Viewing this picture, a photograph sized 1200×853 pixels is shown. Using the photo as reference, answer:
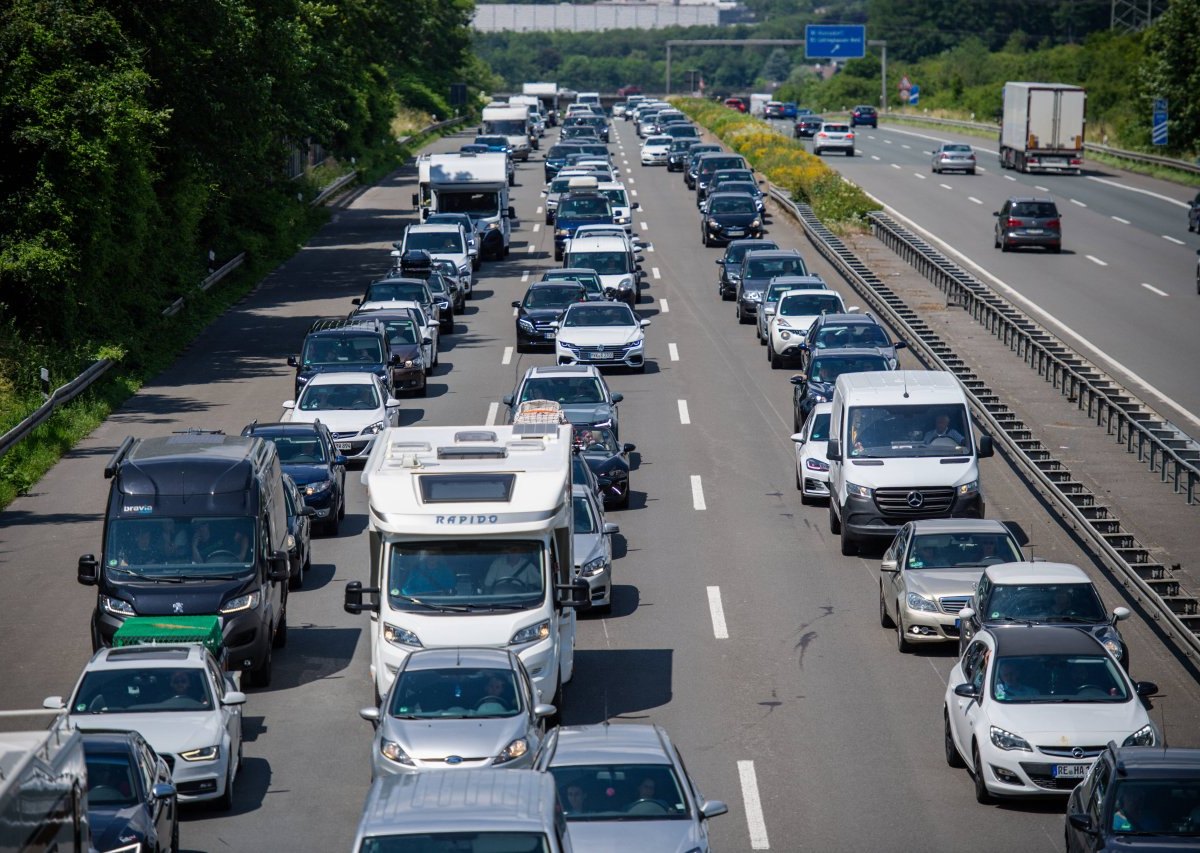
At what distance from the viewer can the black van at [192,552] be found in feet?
65.0

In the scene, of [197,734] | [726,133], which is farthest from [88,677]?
[726,133]

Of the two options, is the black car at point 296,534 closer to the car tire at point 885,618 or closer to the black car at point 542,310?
the car tire at point 885,618

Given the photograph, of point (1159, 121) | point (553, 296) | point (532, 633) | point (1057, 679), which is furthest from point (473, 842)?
point (1159, 121)

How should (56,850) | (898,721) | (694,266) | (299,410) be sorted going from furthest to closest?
(694,266) → (299,410) → (898,721) → (56,850)

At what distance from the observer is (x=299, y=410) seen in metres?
31.1

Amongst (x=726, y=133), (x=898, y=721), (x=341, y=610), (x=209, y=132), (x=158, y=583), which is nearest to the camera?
(x=898, y=721)

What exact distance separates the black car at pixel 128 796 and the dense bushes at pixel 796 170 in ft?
163

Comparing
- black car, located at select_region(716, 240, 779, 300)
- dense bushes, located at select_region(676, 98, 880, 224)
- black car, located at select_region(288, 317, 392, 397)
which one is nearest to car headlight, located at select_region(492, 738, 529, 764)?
black car, located at select_region(288, 317, 392, 397)

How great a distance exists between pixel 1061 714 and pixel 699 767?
3526 millimetres

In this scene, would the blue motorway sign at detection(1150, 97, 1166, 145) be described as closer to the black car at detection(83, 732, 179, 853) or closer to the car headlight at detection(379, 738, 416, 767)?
the car headlight at detection(379, 738, 416, 767)

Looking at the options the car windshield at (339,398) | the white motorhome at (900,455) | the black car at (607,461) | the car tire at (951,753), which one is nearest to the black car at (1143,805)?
the car tire at (951,753)

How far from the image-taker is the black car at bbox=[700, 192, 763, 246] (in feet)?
192

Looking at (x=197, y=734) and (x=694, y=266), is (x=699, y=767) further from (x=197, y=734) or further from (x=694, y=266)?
(x=694, y=266)

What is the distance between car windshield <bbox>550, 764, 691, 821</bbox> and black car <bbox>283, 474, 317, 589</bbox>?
33.3ft
